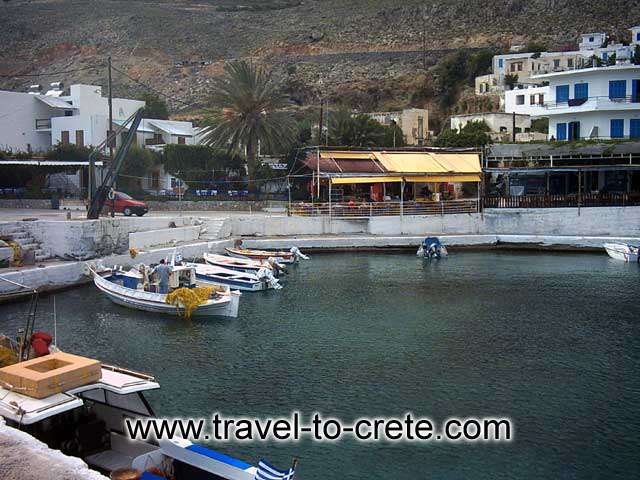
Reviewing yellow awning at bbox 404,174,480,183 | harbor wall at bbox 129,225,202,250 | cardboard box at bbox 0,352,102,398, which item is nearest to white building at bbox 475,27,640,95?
yellow awning at bbox 404,174,480,183

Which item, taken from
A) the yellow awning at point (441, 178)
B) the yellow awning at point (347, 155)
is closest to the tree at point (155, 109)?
the yellow awning at point (347, 155)

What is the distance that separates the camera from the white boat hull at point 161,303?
27.1 m

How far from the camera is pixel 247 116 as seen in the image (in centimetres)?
5419

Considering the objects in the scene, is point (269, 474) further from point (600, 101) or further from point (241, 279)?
point (600, 101)

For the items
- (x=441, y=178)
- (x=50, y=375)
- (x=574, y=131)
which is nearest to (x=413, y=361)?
(x=50, y=375)

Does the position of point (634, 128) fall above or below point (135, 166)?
above

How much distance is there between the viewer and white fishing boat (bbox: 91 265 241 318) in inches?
1071

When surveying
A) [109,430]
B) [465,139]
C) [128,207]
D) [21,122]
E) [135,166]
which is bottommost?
[109,430]

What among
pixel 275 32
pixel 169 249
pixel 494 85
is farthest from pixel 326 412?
pixel 275 32

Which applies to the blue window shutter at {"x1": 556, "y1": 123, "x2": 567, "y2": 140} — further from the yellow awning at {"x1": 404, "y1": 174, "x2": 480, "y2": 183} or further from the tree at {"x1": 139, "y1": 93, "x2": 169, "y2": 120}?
the tree at {"x1": 139, "y1": 93, "x2": 169, "y2": 120}

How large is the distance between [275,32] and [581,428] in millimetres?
156054

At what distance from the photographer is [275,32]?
161375 mm

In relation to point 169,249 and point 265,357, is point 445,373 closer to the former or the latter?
point 265,357

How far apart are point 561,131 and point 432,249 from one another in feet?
64.8
